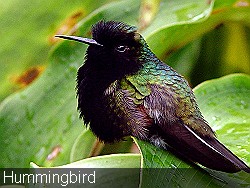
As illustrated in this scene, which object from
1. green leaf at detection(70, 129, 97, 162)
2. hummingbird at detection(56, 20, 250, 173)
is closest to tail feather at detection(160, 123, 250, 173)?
hummingbird at detection(56, 20, 250, 173)

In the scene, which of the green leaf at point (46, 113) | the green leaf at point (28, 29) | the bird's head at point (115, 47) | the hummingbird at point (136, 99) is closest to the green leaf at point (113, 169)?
the hummingbird at point (136, 99)

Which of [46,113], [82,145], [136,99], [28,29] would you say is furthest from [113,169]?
[28,29]

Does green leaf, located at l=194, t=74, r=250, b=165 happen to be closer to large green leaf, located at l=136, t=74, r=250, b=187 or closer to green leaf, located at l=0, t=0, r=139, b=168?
large green leaf, located at l=136, t=74, r=250, b=187

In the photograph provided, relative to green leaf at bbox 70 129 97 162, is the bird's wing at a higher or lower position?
higher

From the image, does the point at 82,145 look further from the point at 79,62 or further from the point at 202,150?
the point at 202,150

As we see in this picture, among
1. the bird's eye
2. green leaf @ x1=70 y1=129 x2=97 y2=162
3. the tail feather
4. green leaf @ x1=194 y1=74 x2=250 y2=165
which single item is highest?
the bird's eye

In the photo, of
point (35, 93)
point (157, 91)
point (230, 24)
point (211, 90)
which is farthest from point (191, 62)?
point (157, 91)

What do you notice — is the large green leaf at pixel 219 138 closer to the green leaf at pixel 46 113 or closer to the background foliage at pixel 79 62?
the background foliage at pixel 79 62
